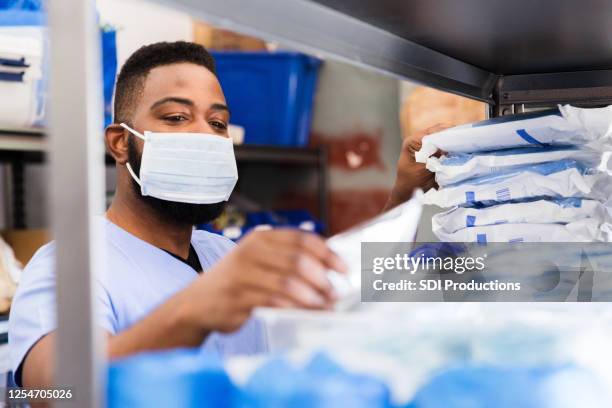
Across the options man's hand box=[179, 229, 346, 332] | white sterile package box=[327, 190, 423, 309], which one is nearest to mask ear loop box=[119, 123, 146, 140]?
white sterile package box=[327, 190, 423, 309]

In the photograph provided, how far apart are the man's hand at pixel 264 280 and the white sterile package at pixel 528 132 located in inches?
24.9

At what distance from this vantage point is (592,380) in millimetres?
551

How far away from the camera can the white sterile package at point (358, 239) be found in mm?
619

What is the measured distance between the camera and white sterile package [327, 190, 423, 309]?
619 millimetres

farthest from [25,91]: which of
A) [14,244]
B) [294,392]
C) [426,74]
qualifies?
[294,392]

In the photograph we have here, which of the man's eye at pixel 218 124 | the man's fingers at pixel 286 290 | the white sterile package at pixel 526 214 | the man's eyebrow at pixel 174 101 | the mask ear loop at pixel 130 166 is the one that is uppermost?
the man's eyebrow at pixel 174 101

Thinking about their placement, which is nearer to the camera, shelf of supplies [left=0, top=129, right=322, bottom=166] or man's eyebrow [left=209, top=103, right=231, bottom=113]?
man's eyebrow [left=209, top=103, right=231, bottom=113]

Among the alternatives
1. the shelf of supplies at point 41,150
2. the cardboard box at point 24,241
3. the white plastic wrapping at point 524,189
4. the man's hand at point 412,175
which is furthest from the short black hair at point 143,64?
the cardboard box at point 24,241

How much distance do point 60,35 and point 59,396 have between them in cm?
29

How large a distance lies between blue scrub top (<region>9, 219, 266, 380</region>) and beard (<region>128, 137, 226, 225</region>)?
0.06 metres

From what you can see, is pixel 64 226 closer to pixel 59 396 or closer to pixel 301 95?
pixel 59 396

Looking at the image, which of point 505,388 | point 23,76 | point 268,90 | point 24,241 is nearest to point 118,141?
point 23,76

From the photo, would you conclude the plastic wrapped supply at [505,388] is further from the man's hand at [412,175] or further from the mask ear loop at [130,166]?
the mask ear loop at [130,166]

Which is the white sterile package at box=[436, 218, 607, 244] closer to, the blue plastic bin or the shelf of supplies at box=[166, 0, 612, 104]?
the shelf of supplies at box=[166, 0, 612, 104]
